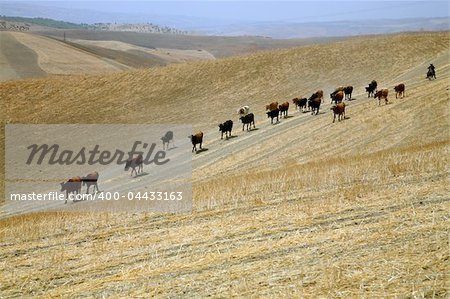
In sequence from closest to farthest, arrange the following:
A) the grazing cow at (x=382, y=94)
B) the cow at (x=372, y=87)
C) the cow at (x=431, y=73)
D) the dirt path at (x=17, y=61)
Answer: the grazing cow at (x=382, y=94)
the cow at (x=372, y=87)
the cow at (x=431, y=73)
the dirt path at (x=17, y=61)

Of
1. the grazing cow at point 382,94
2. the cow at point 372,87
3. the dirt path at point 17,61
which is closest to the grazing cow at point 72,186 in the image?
the grazing cow at point 382,94

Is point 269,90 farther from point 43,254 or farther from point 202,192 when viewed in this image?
point 43,254

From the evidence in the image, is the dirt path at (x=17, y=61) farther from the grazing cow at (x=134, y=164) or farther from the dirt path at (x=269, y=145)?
the grazing cow at (x=134, y=164)

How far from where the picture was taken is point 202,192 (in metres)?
17.0

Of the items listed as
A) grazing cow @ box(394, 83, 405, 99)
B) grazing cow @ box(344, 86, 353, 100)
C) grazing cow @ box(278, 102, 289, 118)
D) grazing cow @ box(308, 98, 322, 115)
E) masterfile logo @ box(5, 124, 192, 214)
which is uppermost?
grazing cow @ box(394, 83, 405, 99)

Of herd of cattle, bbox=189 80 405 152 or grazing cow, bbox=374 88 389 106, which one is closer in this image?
herd of cattle, bbox=189 80 405 152

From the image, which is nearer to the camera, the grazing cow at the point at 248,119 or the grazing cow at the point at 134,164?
the grazing cow at the point at 134,164

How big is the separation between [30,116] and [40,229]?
4234 cm

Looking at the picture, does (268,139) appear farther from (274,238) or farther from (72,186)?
(274,238)

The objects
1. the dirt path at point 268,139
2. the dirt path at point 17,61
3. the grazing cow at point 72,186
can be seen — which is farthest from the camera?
the dirt path at point 17,61

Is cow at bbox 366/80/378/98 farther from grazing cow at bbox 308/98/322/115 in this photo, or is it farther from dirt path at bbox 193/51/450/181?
grazing cow at bbox 308/98/322/115

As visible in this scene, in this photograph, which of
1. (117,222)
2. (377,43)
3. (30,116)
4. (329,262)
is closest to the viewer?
(329,262)

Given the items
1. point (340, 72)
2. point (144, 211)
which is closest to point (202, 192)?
point (144, 211)

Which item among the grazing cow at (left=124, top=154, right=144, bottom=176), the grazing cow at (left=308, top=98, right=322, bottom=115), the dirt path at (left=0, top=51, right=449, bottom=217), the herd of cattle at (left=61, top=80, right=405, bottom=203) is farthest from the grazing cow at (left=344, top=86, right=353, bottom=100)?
the grazing cow at (left=124, top=154, right=144, bottom=176)
